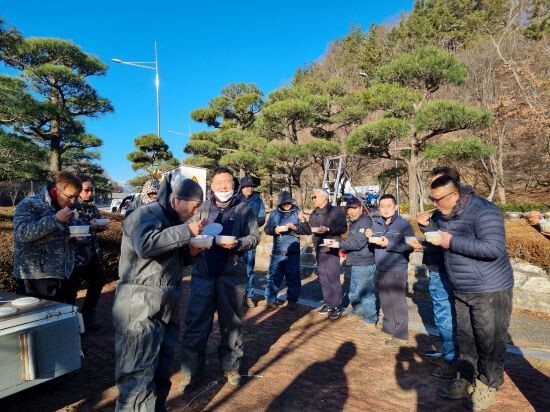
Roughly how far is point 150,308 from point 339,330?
3.11m

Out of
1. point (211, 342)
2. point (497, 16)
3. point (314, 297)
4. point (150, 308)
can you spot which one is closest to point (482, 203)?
point (150, 308)

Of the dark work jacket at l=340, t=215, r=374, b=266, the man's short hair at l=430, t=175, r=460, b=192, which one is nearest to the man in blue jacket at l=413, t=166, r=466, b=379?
the man's short hair at l=430, t=175, r=460, b=192

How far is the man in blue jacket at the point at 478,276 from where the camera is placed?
2715mm

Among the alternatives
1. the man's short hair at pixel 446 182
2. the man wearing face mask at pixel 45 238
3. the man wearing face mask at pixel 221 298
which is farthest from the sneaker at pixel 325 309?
the man wearing face mask at pixel 45 238

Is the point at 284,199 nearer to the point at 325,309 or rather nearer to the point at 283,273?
the point at 283,273

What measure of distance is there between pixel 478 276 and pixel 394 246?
146 cm

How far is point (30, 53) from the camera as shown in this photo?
13445mm

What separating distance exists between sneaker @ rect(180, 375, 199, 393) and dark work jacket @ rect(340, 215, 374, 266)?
2462 millimetres

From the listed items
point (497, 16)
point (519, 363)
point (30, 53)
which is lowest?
point (519, 363)

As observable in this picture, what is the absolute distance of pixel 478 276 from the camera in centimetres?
278

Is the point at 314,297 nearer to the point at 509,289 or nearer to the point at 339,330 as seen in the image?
the point at 339,330

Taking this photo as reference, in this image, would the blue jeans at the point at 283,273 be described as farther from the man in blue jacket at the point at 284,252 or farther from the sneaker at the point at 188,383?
the sneaker at the point at 188,383

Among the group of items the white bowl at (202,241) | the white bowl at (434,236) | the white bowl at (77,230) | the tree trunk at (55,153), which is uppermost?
the tree trunk at (55,153)

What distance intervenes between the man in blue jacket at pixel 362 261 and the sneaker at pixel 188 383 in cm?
246
